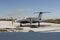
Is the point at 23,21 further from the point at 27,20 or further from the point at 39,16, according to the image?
the point at 39,16

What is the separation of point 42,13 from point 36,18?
1224 millimetres

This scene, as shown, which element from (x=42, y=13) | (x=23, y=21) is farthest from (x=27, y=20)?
(x=42, y=13)

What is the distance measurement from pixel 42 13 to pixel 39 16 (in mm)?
821

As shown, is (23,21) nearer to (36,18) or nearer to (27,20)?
(27,20)

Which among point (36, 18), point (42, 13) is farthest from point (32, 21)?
point (42, 13)

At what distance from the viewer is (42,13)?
14258mm

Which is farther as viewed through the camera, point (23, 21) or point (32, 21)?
point (23, 21)

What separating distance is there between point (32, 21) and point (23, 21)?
116cm

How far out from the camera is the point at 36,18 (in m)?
13.3

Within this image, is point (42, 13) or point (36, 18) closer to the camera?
point (36, 18)

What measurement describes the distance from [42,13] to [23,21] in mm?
1796

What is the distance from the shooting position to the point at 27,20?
556 inches

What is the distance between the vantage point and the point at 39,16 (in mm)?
13547

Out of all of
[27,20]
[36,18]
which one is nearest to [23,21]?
[27,20]
